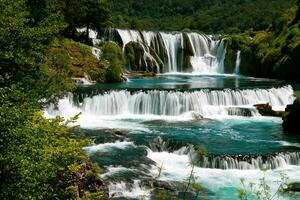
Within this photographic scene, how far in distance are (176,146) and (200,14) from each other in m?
109

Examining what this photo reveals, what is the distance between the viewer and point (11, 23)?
55.2 feet

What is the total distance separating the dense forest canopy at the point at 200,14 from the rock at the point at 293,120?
107ft

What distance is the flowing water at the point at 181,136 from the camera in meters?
21.4

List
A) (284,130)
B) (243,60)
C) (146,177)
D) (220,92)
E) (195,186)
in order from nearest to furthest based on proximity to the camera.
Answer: (195,186) < (146,177) < (284,130) < (220,92) < (243,60)

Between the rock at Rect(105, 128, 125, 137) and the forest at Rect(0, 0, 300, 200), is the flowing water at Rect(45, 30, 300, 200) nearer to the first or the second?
the rock at Rect(105, 128, 125, 137)

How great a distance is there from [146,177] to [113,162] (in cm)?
242

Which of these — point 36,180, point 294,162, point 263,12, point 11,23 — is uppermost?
point 263,12

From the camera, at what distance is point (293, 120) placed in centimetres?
3066

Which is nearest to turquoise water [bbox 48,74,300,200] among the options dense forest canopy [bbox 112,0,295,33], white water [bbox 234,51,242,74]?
white water [bbox 234,51,242,74]

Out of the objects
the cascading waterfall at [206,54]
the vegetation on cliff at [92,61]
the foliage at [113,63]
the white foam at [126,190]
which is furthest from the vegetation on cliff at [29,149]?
the cascading waterfall at [206,54]

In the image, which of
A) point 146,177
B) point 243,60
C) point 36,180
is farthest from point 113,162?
point 243,60

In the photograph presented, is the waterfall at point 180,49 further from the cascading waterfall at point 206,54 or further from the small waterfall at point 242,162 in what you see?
the small waterfall at point 242,162

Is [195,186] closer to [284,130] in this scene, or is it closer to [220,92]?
[284,130]

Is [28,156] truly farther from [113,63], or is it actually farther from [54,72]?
[113,63]
